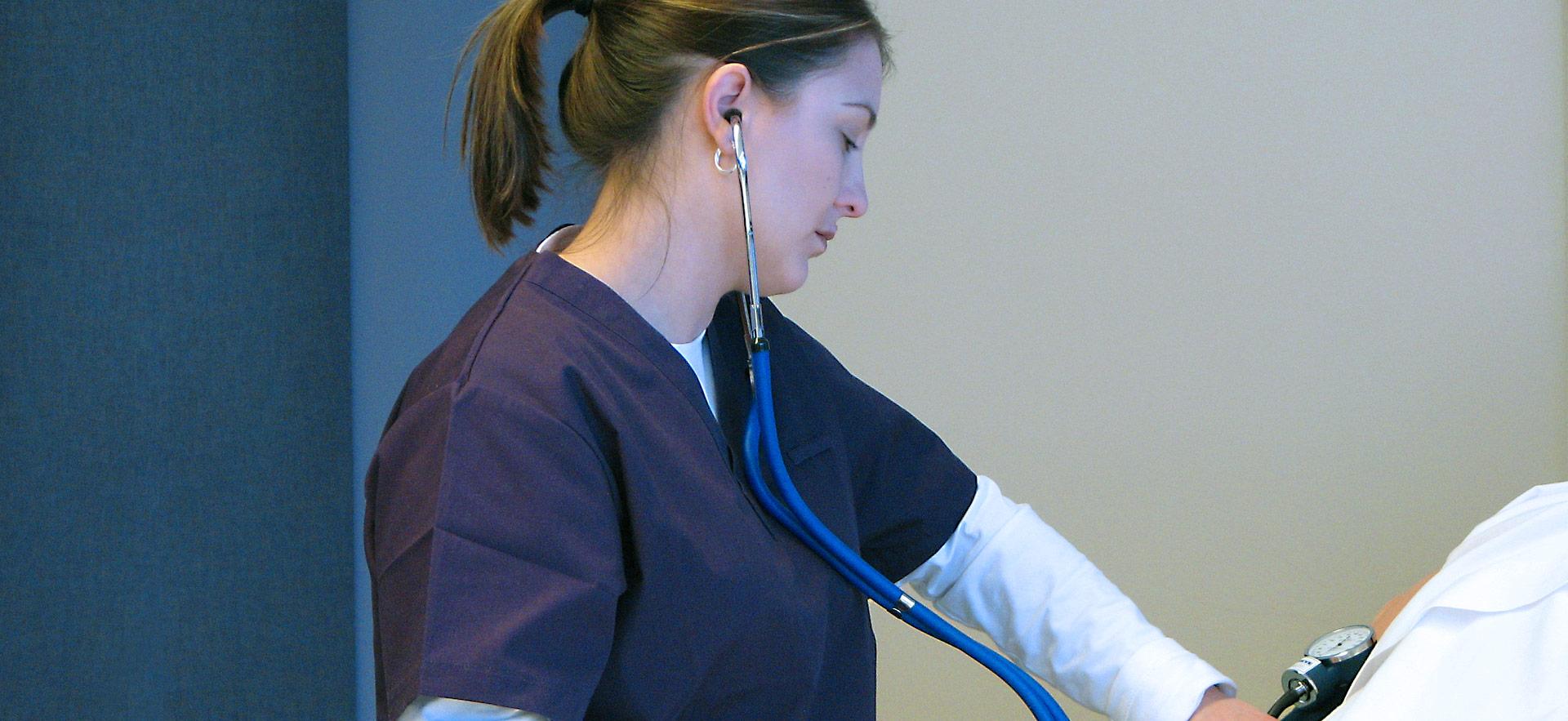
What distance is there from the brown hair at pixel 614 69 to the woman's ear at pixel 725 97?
1 centimetres

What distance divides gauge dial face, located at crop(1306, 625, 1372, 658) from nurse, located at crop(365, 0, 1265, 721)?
64 mm

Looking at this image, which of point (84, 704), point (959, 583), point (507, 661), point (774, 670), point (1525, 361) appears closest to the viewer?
point (507, 661)

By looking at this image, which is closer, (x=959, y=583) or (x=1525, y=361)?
(x=959, y=583)

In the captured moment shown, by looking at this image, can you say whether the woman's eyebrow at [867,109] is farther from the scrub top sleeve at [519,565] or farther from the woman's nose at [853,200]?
the scrub top sleeve at [519,565]

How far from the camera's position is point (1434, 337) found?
1.44 meters

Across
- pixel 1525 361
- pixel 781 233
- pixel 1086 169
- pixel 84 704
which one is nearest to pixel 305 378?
pixel 84 704

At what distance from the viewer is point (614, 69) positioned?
91 cm

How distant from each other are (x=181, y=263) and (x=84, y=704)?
1.45 feet

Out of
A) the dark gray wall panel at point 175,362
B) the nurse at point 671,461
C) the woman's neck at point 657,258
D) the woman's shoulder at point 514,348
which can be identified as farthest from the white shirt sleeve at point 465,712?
the dark gray wall panel at point 175,362

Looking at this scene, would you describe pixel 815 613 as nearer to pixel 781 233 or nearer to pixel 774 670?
pixel 774 670

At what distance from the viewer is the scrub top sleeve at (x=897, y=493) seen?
1047 mm

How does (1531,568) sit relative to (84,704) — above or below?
above

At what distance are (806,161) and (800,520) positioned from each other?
24 cm

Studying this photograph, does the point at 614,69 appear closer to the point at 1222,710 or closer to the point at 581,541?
the point at 581,541
